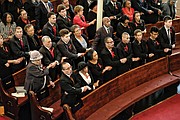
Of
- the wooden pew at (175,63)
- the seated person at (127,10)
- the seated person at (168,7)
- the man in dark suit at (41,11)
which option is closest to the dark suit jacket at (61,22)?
the man in dark suit at (41,11)

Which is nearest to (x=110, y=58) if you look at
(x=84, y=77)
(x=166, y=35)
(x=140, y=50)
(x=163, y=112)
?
(x=140, y=50)

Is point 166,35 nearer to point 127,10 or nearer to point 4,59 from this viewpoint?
point 127,10

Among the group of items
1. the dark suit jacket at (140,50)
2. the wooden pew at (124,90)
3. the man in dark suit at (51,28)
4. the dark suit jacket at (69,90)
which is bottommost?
the wooden pew at (124,90)

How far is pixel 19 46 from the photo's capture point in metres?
5.64

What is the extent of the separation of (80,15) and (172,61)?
1.91 m

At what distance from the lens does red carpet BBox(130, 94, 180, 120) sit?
5.61 meters

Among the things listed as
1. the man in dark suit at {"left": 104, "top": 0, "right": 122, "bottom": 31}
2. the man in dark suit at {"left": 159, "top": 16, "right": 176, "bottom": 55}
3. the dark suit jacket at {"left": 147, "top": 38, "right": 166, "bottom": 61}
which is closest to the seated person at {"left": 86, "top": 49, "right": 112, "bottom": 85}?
the dark suit jacket at {"left": 147, "top": 38, "right": 166, "bottom": 61}

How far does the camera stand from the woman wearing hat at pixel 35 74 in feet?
16.1

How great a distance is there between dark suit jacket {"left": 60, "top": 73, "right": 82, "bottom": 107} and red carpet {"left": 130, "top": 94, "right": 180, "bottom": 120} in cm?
122

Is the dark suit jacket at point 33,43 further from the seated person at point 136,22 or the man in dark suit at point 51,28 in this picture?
the seated person at point 136,22

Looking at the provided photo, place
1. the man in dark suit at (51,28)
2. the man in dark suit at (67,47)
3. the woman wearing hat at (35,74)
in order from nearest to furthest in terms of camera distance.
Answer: the woman wearing hat at (35,74) < the man in dark suit at (67,47) < the man in dark suit at (51,28)

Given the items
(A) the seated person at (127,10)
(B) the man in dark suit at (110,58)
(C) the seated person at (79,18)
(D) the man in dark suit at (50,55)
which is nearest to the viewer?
(D) the man in dark suit at (50,55)

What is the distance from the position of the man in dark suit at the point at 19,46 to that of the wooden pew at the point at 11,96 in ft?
0.77

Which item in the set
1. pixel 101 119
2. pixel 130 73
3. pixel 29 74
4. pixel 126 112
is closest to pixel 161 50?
pixel 130 73
